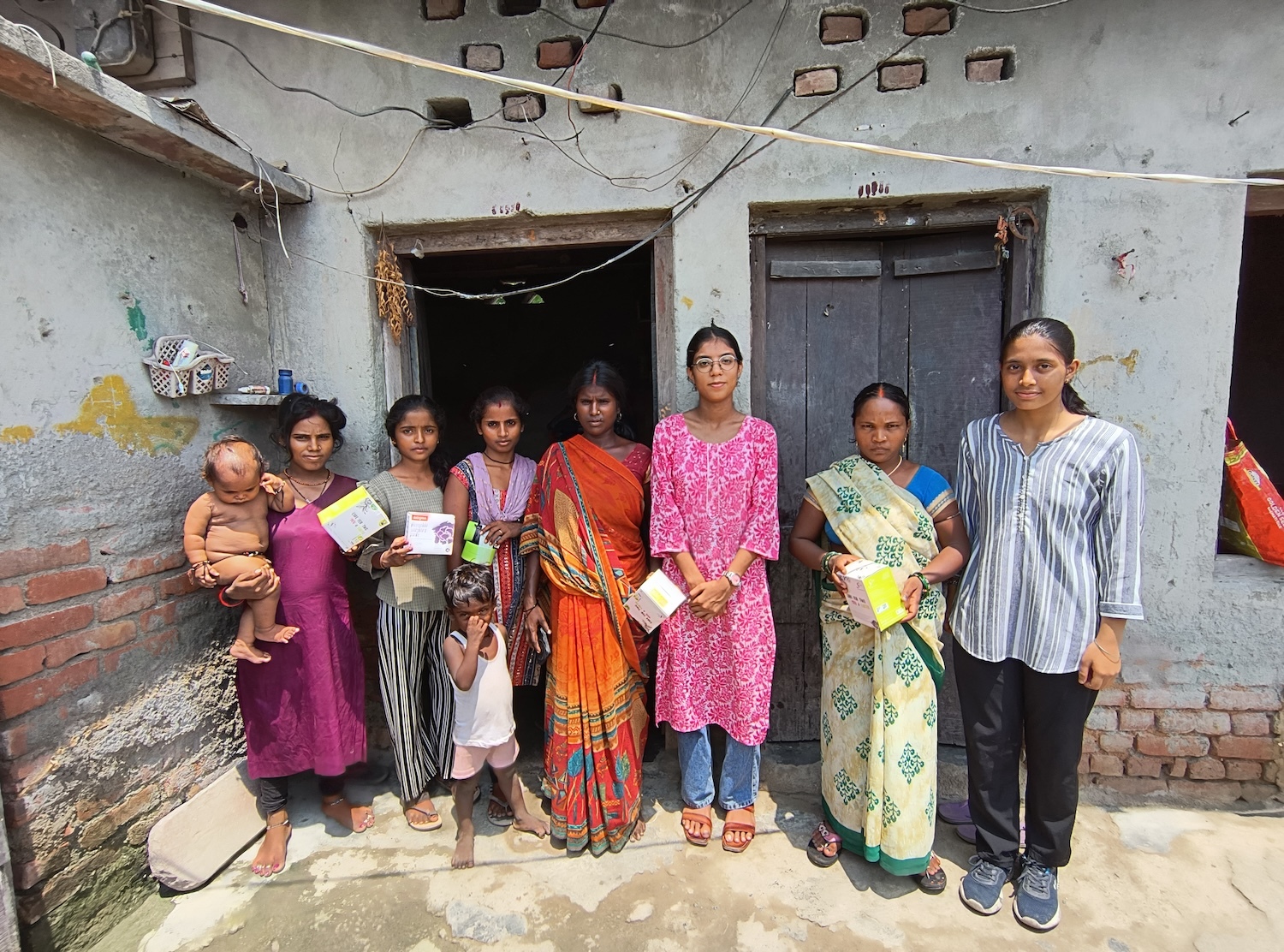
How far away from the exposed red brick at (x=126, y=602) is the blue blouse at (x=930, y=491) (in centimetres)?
285

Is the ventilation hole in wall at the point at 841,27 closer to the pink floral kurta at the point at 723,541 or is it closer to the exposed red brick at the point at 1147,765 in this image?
the pink floral kurta at the point at 723,541

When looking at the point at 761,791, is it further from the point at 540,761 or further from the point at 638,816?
the point at 540,761

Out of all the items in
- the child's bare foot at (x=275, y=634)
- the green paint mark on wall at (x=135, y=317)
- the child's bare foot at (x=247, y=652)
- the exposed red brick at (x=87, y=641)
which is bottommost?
the child's bare foot at (x=247, y=652)

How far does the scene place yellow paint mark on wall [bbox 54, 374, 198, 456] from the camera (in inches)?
85.3

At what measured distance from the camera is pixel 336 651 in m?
2.55

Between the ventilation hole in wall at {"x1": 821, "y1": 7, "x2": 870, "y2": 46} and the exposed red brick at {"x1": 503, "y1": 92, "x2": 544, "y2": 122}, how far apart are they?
123 centimetres

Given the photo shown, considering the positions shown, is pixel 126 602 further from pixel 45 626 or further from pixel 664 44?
pixel 664 44

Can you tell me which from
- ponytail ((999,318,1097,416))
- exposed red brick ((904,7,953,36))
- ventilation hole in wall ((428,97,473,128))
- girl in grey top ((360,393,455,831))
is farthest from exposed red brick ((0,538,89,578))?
exposed red brick ((904,7,953,36))

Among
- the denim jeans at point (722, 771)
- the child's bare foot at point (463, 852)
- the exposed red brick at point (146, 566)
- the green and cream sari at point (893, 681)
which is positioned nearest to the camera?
the green and cream sari at point (893, 681)

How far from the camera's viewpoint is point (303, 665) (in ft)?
8.13

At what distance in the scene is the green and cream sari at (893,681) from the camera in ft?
7.04

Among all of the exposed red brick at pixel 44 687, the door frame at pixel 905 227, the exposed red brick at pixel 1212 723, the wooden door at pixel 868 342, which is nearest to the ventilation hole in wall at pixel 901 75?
the door frame at pixel 905 227

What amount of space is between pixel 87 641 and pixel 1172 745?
429 cm

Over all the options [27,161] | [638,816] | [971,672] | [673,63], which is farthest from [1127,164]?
[27,161]
